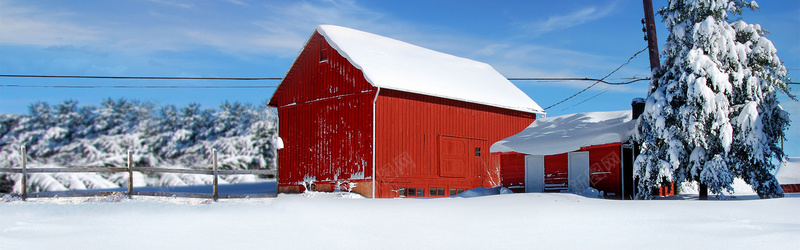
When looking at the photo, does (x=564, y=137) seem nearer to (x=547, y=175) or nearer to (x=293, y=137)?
(x=547, y=175)

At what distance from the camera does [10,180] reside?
3161cm

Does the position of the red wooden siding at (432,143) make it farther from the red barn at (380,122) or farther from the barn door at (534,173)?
the barn door at (534,173)

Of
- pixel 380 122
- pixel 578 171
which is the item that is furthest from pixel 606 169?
pixel 380 122

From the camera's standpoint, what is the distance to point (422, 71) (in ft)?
83.9

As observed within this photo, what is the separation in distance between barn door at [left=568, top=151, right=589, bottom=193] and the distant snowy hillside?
22.1 metres

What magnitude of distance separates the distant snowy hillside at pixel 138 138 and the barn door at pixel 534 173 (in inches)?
799

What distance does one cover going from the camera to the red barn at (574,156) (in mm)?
20000

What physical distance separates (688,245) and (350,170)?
1419 cm

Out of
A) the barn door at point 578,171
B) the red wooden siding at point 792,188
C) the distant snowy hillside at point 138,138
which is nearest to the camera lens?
the barn door at point 578,171

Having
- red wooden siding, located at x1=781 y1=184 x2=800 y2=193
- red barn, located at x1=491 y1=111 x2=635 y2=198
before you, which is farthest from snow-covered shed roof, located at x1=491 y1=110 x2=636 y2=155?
red wooden siding, located at x1=781 y1=184 x2=800 y2=193

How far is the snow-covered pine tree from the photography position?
17.3 m

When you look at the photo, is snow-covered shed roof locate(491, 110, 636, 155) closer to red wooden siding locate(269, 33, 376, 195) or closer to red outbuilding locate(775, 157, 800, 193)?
red wooden siding locate(269, 33, 376, 195)

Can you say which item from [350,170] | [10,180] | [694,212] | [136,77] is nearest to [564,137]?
[350,170]

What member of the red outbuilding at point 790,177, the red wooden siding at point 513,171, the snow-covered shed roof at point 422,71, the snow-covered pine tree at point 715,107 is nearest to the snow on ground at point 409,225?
the snow-covered pine tree at point 715,107
